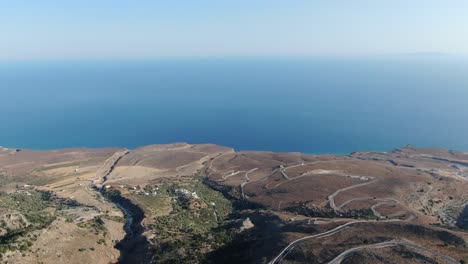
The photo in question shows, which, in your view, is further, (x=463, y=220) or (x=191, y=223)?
(x=463, y=220)

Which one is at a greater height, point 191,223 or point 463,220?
point 191,223

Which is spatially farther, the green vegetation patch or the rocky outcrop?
the rocky outcrop

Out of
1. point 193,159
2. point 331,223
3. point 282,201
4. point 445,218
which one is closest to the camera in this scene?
point 331,223

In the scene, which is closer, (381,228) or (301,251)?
(301,251)

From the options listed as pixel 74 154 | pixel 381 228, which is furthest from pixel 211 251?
pixel 74 154

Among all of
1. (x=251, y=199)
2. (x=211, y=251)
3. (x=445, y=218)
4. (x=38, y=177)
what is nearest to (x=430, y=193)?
(x=445, y=218)

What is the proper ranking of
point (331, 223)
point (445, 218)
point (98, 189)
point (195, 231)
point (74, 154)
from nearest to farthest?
1. point (331, 223)
2. point (195, 231)
3. point (445, 218)
4. point (98, 189)
5. point (74, 154)

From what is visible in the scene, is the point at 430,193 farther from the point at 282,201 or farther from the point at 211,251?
the point at 211,251

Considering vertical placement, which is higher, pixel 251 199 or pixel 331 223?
pixel 331 223

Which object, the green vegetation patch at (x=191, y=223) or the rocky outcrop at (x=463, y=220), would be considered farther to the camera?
the rocky outcrop at (x=463, y=220)

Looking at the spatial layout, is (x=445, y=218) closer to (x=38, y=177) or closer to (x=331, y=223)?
(x=331, y=223)
